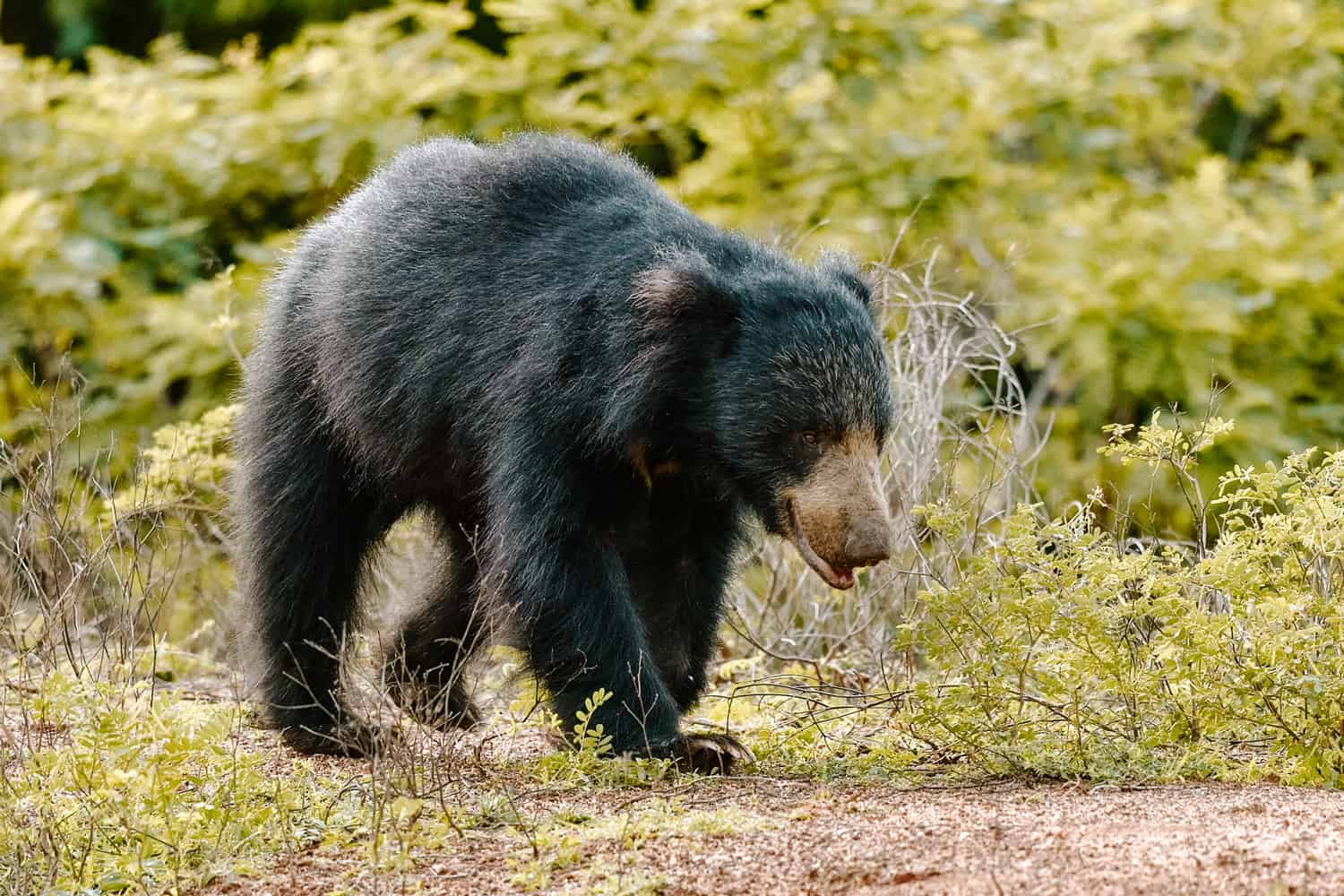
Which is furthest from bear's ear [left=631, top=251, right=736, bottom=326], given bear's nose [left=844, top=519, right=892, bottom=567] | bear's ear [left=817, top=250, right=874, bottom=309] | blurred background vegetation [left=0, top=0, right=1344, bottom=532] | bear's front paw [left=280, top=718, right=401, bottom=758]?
blurred background vegetation [left=0, top=0, right=1344, bottom=532]

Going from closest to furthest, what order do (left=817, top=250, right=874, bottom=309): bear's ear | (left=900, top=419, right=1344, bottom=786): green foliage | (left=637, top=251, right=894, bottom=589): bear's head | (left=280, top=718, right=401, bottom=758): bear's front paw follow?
(left=900, top=419, right=1344, bottom=786): green foliage, (left=637, top=251, right=894, bottom=589): bear's head, (left=817, top=250, right=874, bottom=309): bear's ear, (left=280, top=718, right=401, bottom=758): bear's front paw

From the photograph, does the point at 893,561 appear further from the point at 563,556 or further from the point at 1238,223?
the point at 1238,223

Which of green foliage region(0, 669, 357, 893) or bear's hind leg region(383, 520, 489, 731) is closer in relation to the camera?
green foliage region(0, 669, 357, 893)

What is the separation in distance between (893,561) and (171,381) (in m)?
4.76

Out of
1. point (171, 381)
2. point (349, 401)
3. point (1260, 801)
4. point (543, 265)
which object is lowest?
point (171, 381)

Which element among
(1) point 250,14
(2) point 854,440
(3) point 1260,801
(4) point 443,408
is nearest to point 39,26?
(1) point 250,14

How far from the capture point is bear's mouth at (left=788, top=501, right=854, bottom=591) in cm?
417

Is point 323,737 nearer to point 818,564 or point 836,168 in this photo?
point 818,564

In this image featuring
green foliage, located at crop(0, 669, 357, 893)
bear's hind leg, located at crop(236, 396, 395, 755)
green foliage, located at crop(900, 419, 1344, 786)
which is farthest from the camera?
bear's hind leg, located at crop(236, 396, 395, 755)

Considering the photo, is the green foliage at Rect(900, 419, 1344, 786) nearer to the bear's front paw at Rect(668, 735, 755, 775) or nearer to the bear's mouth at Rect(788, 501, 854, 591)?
the bear's mouth at Rect(788, 501, 854, 591)

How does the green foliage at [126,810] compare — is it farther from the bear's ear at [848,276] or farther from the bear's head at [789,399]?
the bear's ear at [848,276]

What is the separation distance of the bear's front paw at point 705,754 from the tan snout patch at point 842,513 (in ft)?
1.58

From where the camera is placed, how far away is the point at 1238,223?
341 inches

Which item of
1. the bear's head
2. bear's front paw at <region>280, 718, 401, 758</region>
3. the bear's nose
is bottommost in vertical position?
bear's front paw at <region>280, 718, 401, 758</region>
